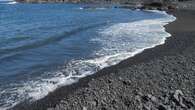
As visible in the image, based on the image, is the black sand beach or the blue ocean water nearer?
the black sand beach

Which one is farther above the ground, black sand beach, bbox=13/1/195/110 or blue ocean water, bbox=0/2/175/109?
black sand beach, bbox=13/1/195/110

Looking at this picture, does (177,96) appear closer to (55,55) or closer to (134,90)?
(134,90)

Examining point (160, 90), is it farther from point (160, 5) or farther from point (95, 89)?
point (160, 5)

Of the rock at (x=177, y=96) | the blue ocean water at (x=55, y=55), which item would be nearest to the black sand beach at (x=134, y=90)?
the rock at (x=177, y=96)

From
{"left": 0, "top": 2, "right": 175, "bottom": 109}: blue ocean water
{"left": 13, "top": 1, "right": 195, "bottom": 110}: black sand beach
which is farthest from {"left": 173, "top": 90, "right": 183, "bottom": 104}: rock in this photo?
{"left": 0, "top": 2, "right": 175, "bottom": 109}: blue ocean water

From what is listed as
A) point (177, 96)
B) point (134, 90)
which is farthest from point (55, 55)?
point (177, 96)

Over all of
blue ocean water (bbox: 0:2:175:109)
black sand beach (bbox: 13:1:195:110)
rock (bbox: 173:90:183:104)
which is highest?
rock (bbox: 173:90:183:104)

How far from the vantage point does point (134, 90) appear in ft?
42.1

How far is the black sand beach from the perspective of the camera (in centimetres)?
1155

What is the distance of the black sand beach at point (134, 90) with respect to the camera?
11.5 meters

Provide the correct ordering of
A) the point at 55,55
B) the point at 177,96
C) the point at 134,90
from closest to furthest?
the point at 177,96 → the point at 134,90 → the point at 55,55

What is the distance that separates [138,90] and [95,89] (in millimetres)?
1447

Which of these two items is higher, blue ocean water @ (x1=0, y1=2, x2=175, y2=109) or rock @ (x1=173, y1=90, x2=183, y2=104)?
rock @ (x1=173, y1=90, x2=183, y2=104)

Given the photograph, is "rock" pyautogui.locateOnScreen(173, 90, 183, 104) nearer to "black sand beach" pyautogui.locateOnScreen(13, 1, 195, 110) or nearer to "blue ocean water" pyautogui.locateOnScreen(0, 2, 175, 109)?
"black sand beach" pyautogui.locateOnScreen(13, 1, 195, 110)
